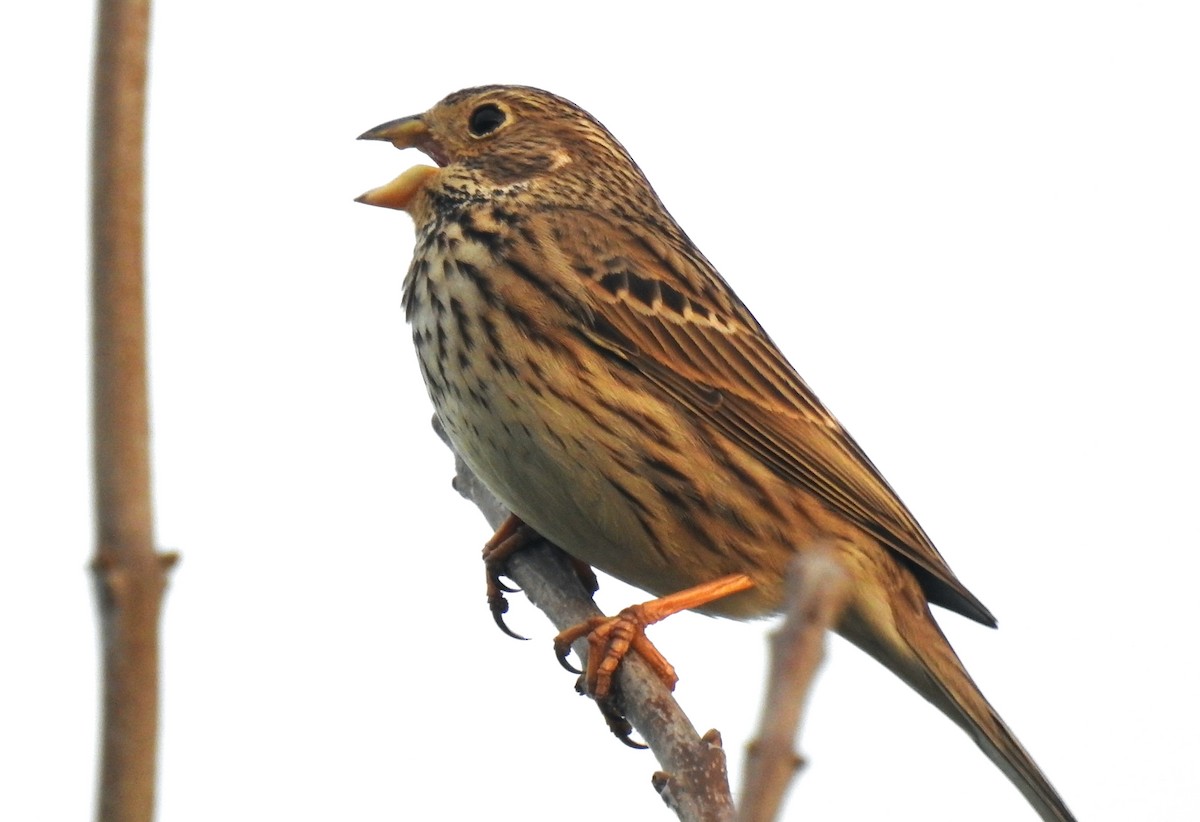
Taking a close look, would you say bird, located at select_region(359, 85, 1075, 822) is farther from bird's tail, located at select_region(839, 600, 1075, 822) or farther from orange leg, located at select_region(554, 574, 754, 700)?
orange leg, located at select_region(554, 574, 754, 700)

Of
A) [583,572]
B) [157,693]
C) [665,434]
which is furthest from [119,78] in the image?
[583,572]

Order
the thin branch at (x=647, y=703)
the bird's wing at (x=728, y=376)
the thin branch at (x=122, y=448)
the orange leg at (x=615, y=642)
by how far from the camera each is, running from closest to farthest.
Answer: the thin branch at (x=122, y=448)
the thin branch at (x=647, y=703)
the orange leg at (x=615, y=642)
the bird's wing at (x=728, y=376)

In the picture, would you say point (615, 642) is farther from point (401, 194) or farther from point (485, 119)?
point (485, 119)

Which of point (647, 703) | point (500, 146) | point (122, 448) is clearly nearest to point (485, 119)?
point (500, 146)

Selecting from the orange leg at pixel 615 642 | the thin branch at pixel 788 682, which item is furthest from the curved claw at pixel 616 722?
the thin branch at pixel 788 682

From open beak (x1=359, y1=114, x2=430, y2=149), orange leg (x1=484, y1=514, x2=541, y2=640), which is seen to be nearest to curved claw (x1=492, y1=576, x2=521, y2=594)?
orange leg (x1=484, y1=514, x2=541, y2=640)

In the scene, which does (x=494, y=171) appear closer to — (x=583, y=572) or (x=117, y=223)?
(x=583, y=572)

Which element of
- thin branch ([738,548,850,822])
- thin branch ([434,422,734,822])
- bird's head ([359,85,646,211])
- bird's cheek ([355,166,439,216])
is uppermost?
bird's head ([359,85,646,211])

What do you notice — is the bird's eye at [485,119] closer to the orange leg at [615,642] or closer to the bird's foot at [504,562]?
the bird's foot at [504,562]
